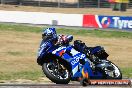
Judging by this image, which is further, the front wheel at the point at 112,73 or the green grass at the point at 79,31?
the green grass at the point at 79,31

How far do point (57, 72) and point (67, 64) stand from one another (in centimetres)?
39

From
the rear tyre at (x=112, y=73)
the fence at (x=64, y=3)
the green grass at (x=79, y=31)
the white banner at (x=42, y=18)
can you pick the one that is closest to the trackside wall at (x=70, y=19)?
the white banner at (x=42, y=18)

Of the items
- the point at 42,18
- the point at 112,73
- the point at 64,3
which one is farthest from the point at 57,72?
the point at 64,3

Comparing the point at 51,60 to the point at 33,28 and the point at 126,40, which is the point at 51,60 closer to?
the point at 126,40

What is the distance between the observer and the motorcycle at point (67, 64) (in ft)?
38.1

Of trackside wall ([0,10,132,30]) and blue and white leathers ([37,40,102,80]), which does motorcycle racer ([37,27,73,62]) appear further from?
trackside wall ([0,10,132,30])

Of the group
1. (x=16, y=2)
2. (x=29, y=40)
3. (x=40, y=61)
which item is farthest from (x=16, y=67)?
(x=16, y=2)

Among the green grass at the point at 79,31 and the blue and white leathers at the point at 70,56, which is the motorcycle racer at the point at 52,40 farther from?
the green grass at the point at 79,31

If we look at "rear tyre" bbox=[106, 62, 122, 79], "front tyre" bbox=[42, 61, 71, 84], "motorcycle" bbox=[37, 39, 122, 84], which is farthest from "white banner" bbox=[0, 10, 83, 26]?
→ "front tyre" bbox=[42, 61, 71, 84]

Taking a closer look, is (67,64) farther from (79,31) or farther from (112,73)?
(79,31)

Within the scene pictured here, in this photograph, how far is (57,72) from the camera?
1164cm

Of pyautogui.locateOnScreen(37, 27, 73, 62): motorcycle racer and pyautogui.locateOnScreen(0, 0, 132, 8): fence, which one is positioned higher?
pyautogui.locateOnScreen(37, 27, 73, 62): motorcycle racer

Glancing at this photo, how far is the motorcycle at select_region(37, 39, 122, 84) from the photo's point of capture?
38.1ft

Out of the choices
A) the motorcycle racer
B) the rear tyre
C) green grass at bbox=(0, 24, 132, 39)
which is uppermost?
the motorcycle racer
